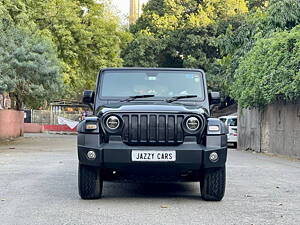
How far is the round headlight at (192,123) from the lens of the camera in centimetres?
788

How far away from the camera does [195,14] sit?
1646 inches

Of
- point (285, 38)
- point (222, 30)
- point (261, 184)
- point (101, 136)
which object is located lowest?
point (261, 184)

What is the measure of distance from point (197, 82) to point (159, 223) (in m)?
3.45

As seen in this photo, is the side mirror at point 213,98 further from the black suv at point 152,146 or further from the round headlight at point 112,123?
the round headlight at point 112,123

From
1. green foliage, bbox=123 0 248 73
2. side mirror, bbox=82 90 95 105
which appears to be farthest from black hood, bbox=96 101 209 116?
green foliage, bbox=123 0 248 73

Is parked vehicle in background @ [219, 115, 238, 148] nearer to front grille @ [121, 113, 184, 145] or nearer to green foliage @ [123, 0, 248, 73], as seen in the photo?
green foliage @ [123, 0, 248, 73]

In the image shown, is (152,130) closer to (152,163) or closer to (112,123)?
(152,163)

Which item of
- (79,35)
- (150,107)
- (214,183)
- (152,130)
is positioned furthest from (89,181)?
(79,35)

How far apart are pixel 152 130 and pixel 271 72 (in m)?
11.5

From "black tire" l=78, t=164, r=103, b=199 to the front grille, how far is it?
0.72 meters

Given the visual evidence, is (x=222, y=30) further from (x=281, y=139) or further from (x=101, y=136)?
(x=101, y=136)

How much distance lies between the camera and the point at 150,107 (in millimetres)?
8109

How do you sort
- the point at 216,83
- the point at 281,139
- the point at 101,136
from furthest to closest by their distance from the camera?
the point at 216,83 < the point at 281,139 < the point at 101,136

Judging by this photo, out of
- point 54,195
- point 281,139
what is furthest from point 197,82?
point 281,139
